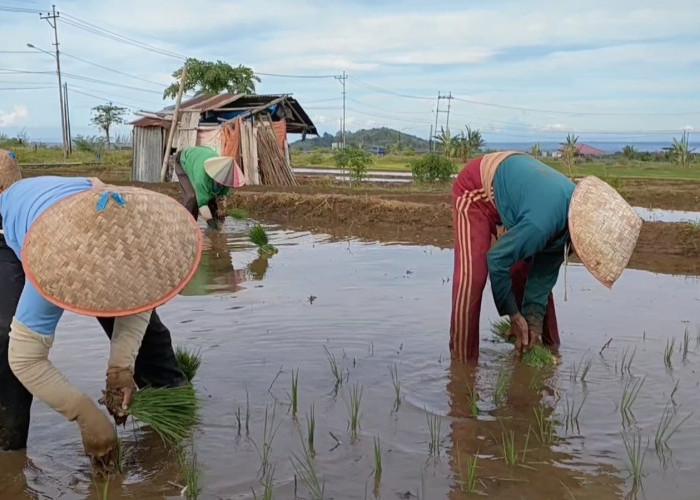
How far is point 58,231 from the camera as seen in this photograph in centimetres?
269

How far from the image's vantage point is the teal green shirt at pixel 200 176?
8.90 m

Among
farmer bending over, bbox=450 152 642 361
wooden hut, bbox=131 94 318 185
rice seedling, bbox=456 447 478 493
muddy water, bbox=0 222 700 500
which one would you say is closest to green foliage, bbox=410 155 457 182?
wooden hut, bbox=131 94 318 185

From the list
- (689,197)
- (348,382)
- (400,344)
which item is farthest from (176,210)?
(689,197)

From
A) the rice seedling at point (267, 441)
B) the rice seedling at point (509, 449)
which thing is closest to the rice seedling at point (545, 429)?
the rice seedling at point (509, 449)

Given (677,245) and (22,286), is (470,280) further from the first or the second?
(677,245)

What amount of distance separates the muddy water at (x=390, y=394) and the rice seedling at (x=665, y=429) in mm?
46

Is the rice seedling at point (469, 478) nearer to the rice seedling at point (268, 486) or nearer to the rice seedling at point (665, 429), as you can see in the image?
the rice seedling at point (268, 486)

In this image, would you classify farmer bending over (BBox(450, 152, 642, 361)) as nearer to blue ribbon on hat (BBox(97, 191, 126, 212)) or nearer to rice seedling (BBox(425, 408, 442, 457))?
rice seedling (BBox(425, 408, 442, 457))

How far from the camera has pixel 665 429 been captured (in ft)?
11.3

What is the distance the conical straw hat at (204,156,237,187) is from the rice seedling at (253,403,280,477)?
5.15m

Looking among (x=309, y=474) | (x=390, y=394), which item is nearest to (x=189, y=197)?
(x=390, y=394)

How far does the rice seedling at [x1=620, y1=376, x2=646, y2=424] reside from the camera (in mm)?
3807

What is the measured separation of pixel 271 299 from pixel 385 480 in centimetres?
352

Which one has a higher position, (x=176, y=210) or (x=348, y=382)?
(x=176, y=210)
